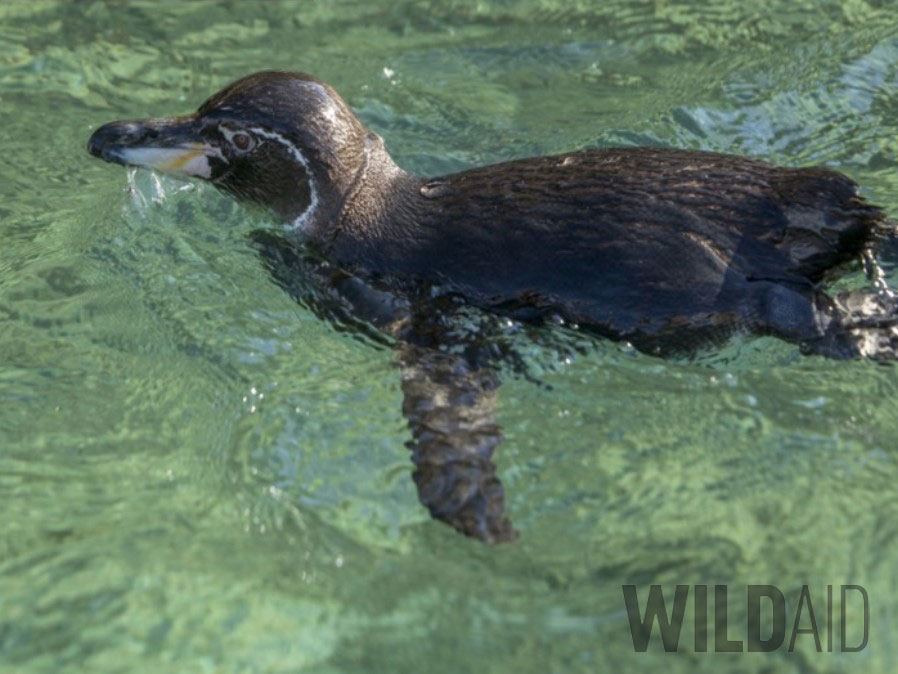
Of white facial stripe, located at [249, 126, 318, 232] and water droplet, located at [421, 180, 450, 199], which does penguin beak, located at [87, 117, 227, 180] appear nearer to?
white facial stripe, located at [249, 126, 318, 232]

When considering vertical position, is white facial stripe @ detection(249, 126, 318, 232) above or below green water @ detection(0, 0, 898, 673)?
above

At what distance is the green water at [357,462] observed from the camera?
12.2 ft

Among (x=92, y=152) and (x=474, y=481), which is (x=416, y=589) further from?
(x=92, y=152)

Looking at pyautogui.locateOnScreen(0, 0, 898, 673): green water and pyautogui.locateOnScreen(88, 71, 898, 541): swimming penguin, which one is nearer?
pyautogui.locateOnScreen(0, 0, 898, 673): green water

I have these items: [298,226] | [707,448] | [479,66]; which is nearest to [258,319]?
[298,226]

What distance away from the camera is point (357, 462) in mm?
4312

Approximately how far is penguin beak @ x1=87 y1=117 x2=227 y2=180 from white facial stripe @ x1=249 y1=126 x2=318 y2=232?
23cm

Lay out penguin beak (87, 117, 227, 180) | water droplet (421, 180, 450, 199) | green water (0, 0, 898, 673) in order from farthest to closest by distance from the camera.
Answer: penguin beak (87, 117, 227, 180), water droplet (421, 180, 450, 199), green water (0, 0, 898, 673)

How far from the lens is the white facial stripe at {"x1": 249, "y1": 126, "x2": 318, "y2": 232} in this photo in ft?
16.9

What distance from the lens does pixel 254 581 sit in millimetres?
3914

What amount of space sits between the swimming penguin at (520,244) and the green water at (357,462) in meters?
0.13

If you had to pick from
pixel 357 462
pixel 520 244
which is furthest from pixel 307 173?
pixel 357 462

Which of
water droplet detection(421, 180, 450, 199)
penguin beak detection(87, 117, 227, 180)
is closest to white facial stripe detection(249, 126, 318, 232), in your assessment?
penguin beak detection(87, 117, 227, 180)

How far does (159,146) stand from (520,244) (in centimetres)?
158
